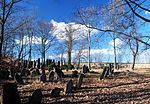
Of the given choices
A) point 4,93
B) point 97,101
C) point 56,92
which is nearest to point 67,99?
point 56,92

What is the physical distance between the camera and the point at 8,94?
412 cm

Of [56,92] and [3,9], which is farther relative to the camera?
[3,9]

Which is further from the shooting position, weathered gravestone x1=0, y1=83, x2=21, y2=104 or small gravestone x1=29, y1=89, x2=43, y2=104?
small gravestone x1=29, y1=89, x2=43, y2=104

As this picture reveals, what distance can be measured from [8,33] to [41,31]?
69.7ft

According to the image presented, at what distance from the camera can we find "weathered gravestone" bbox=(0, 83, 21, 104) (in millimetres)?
4004

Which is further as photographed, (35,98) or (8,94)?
(35,98)

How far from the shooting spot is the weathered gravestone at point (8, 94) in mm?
4004

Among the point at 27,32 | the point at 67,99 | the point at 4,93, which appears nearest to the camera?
the point at 4,93

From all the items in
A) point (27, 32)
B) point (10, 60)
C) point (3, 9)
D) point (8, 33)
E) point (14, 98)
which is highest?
point (27, 32)

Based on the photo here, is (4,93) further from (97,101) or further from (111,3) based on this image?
(111,3)

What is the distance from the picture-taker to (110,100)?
504 cm

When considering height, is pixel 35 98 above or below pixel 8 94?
below

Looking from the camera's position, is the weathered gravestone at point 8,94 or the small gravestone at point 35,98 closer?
the weathered gravestone at point 8,94

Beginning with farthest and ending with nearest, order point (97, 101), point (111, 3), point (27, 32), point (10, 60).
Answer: point (27, 32) → point (10, 60) → point (111, 3) → point (97, 101)
